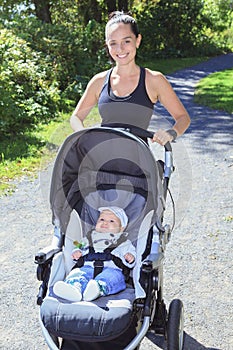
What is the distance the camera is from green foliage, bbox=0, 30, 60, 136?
9.20 m

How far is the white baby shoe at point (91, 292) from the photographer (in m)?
2.72

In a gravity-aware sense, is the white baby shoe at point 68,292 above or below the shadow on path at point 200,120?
above

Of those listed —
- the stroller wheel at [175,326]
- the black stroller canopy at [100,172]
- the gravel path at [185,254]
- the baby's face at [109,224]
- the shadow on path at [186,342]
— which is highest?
the black stroller canopy at [100,172]

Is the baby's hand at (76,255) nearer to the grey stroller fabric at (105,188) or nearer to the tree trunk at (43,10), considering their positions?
the grey stroller fabric at (105,188)

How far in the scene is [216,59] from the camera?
70.1 ft

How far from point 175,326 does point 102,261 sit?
57cm

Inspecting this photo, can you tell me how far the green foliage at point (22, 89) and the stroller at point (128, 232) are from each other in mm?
5782

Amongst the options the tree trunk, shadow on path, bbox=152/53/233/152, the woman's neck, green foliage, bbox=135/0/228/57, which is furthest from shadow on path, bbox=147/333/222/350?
green foliage, bbox=135/0/228/57

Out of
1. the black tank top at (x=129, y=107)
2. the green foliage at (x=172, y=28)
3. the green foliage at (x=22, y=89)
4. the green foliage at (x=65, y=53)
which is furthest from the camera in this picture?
the green foliage at (x=172, y=28)

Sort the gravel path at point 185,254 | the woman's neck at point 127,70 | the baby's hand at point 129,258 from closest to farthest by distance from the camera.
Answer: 1. the baby's hand at point 129,258
2. the woman's neck at point 127,70
3. the gravel path at point 185,254

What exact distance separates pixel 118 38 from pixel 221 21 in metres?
24.2

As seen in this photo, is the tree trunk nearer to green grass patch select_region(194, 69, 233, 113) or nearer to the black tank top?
green grass patch select_region(194, 69, 233, 113)

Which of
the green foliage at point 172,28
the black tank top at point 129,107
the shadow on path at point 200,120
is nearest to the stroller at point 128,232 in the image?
the black tank top at point 129,107

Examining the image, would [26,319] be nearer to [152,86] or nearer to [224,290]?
[224,290]
